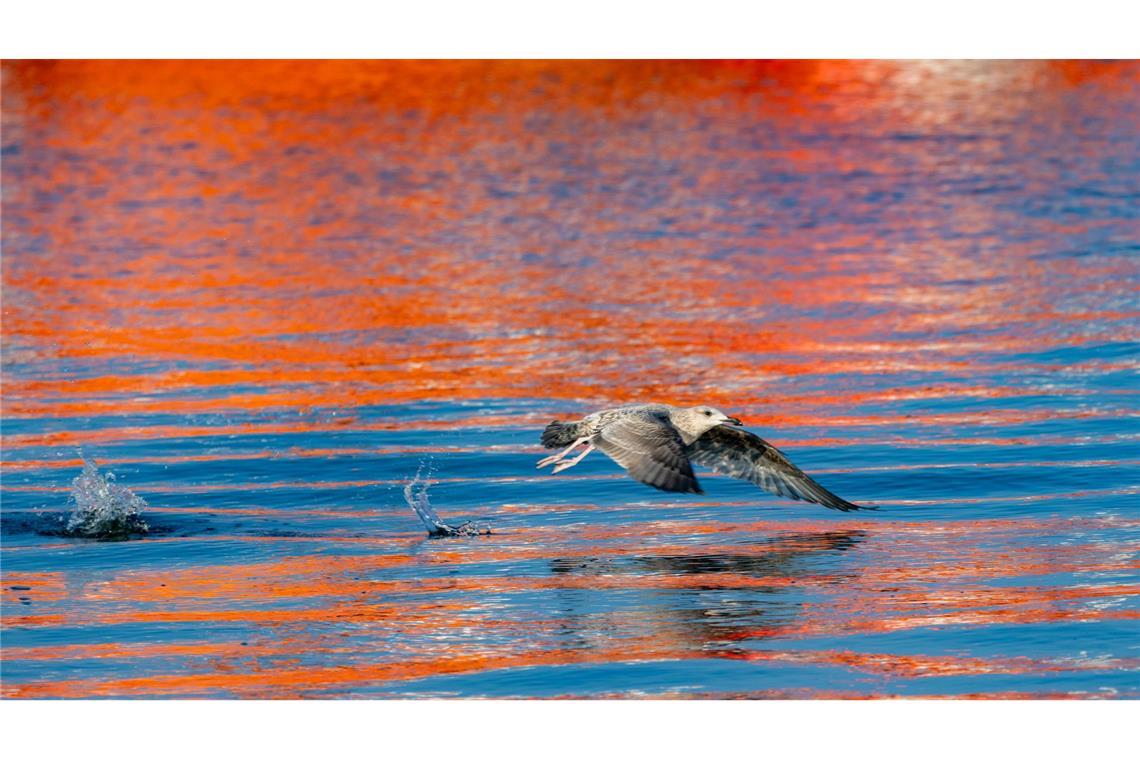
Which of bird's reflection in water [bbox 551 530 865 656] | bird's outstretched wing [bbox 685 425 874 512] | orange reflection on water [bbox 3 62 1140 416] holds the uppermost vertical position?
orange reflection on water [bbox 3 62 1140 416]

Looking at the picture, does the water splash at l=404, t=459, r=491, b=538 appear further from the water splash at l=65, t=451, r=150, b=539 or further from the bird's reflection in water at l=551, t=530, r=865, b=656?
the water splash at l=65, t=451, r=150, b=539

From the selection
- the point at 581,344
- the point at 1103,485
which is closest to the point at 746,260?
the point at 581,344

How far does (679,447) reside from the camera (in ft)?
36.2

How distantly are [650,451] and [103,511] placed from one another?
3840 millimetres

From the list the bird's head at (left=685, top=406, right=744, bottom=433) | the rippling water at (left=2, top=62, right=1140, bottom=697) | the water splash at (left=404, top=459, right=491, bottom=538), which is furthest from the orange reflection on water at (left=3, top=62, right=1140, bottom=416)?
the bird's head at (left=685, top=406, right=744, bottom=433)

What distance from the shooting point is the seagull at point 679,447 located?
10.8m

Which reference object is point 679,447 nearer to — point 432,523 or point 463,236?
point 432,523

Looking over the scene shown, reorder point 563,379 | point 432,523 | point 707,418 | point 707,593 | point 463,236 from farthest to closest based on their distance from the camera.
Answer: point 463,236
point 563,379
point 432,523
point 707,418
point 707,593

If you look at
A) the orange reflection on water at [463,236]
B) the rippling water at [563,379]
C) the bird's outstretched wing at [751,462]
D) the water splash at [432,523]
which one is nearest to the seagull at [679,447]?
the bird's outstretched wing at [751,462]

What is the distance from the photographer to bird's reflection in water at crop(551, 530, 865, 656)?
9758 mm

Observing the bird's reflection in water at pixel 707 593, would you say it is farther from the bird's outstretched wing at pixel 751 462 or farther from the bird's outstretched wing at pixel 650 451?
the bird's outstretched wing at pixel 650 451

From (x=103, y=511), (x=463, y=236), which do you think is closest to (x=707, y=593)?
(x=103, y=511)

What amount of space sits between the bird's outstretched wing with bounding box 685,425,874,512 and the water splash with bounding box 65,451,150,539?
12.4 feet

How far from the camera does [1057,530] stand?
1178 centimetres
